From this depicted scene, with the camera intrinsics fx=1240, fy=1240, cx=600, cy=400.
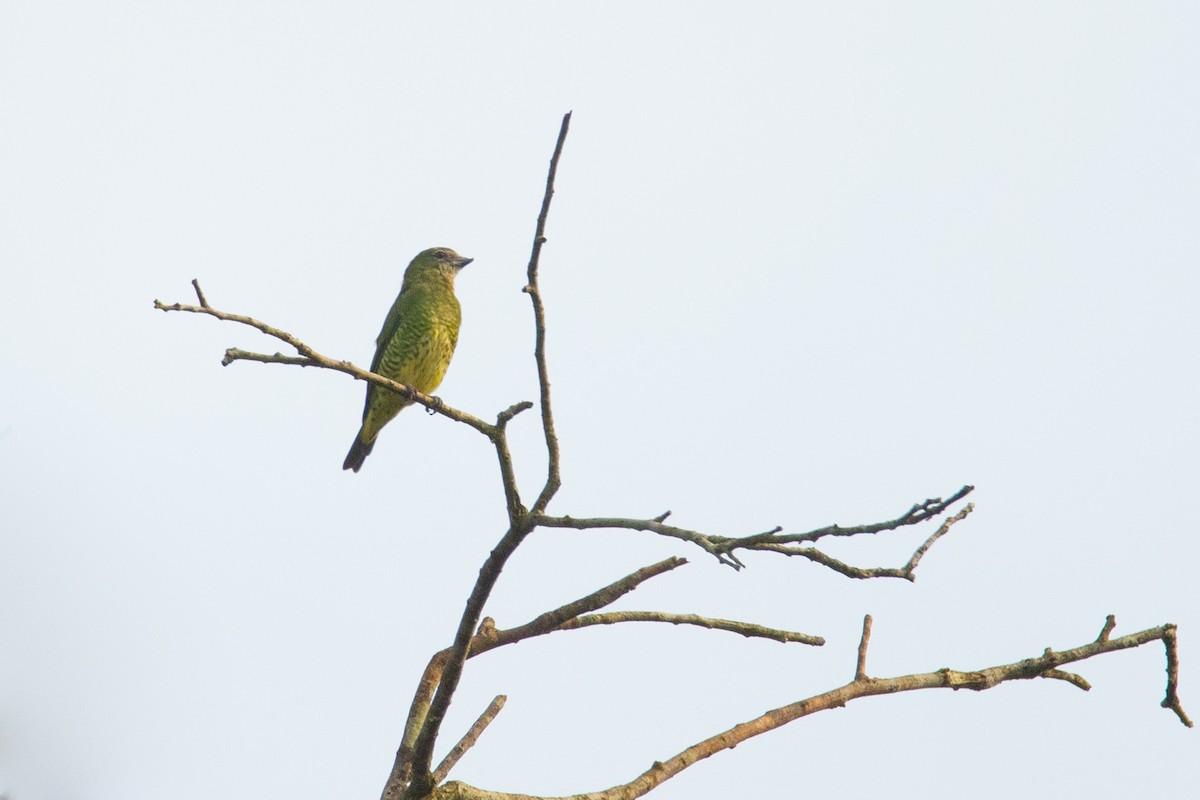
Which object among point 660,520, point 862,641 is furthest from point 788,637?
point 660,520

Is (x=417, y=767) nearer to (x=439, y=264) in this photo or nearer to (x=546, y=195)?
(x=546, y=195)

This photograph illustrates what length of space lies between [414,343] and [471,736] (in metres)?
5.77

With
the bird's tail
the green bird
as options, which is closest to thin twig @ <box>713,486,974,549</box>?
the green bird

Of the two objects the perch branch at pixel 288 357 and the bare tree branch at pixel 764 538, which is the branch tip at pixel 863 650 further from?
the perch branch at pixel 288 357

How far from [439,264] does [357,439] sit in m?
1.61

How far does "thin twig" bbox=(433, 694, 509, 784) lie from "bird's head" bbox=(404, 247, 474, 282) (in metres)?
6.67

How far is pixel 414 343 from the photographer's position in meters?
9.16

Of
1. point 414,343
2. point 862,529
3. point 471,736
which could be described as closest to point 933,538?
point 862,529

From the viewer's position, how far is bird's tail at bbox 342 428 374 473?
9.78 metres

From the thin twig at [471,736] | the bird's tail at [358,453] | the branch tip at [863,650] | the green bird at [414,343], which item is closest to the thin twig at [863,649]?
the branch tip at [863,650]

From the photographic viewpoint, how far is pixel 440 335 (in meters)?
9.18

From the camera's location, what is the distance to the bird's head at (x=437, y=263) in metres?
10.2

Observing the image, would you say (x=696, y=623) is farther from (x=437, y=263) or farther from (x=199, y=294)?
(x=437, y=263)

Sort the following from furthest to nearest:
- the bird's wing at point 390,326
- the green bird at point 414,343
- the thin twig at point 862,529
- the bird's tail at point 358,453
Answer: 1. the bird's tail at point 358,453
2. the bird's wing at point 390,326
3. the green bird at point 414,343
4. the thin twig at point 862,529
